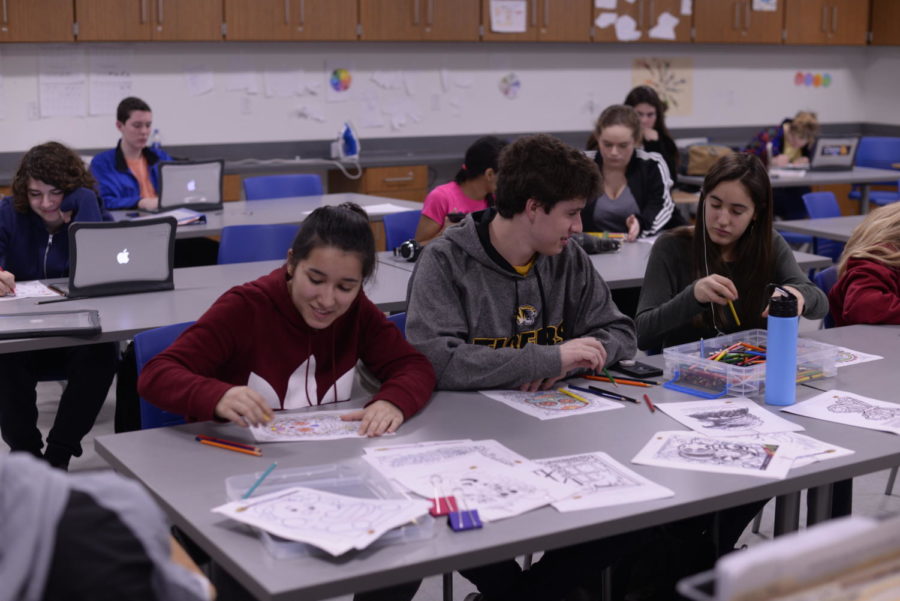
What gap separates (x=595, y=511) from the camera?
5.39 feet

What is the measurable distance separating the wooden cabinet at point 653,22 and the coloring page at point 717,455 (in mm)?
6490

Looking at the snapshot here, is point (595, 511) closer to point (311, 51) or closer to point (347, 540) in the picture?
point (347, 540)

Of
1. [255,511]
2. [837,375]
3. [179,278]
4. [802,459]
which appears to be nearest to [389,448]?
[255,511]

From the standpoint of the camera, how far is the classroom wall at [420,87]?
6.66 metres

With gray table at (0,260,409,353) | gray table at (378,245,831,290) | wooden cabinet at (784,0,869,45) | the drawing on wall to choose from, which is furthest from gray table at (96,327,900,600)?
wooden cabinet at (784,0,869,45)

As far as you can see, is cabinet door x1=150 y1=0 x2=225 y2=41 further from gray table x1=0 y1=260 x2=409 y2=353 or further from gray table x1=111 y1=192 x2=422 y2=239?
gray table x1=0 y1=260 x2=409 y2=353

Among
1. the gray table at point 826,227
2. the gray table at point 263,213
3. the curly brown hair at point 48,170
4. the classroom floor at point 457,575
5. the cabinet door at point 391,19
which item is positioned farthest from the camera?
the cabinet door at point 391,19

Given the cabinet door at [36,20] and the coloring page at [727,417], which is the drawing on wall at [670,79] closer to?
the cabinet door at [36,20]

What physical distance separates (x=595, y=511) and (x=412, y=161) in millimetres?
5886

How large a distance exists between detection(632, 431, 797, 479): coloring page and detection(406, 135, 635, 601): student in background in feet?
1.22

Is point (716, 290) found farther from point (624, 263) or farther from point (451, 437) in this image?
point (624, 263)

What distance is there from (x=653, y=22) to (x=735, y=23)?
0.79 m

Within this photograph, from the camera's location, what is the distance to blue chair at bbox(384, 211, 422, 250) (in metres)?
4.46

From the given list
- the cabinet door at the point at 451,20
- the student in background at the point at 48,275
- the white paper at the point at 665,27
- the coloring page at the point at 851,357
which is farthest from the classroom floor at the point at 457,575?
the white paper at the point at 665,27
